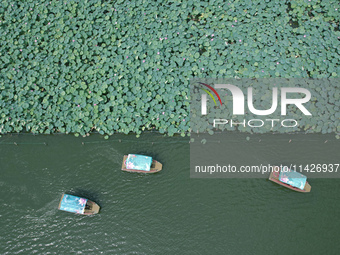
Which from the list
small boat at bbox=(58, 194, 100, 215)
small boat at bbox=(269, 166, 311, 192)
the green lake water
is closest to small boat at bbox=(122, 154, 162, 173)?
the green lake water

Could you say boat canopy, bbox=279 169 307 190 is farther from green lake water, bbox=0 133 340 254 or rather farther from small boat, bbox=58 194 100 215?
small boat, bbox=58 194 100 215

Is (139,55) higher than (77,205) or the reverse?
higher

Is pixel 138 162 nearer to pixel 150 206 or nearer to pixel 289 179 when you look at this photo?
pixel 150 206

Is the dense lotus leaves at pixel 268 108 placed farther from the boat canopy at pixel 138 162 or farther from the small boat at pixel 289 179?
the boat canopy at pixel 138 162

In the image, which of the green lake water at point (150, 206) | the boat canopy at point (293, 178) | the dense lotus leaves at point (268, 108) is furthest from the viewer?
the dense lotus leaves at point (268, 108)

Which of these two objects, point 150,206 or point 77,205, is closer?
point 77,205

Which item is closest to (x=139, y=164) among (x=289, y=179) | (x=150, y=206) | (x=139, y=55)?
(x=150, y=206)

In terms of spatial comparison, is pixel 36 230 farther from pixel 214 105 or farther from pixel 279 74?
pixel 279 74

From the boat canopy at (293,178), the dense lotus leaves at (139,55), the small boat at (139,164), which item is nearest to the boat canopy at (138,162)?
the small boat at (139,164)
